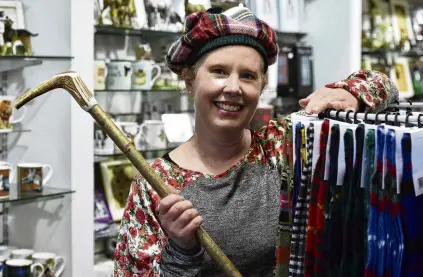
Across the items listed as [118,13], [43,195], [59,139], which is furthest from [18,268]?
[118,13]

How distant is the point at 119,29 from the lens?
9.77 ft

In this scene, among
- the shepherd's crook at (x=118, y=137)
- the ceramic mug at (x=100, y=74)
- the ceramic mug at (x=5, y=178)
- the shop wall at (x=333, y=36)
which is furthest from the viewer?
the shop wall at (x=333, y=36)

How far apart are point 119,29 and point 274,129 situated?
5.17ft

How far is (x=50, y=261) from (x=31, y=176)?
1.10 ft

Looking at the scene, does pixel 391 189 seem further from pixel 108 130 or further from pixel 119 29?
pixel 119 29

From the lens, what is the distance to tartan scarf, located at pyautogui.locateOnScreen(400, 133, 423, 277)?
0.93m

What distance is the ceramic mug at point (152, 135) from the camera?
3.01 metres

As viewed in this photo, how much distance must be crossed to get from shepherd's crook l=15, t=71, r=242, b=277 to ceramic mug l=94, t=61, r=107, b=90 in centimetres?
159

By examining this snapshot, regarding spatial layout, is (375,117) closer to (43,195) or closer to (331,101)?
(331,101)

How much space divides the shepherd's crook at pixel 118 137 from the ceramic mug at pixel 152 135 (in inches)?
69.9

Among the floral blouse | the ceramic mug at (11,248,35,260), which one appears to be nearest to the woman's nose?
the floral blouse

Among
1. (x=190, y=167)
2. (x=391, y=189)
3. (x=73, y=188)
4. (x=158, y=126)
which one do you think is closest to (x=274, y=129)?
(x=190, y=167)

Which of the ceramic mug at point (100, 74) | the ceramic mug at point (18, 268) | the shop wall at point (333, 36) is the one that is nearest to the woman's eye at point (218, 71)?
the ceramic mug at point (18, 268)

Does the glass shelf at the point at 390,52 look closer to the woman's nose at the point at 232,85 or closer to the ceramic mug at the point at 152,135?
the ceramic mug at the point at 152,135
